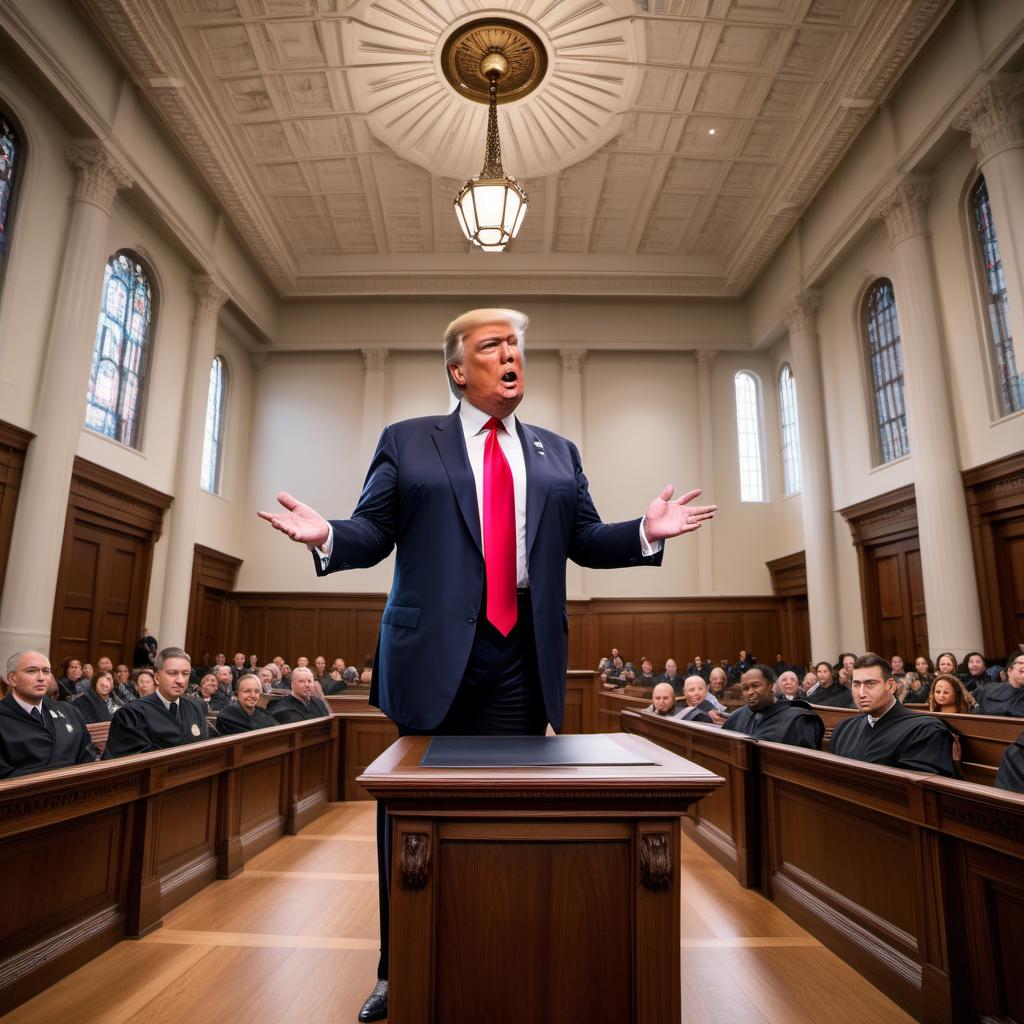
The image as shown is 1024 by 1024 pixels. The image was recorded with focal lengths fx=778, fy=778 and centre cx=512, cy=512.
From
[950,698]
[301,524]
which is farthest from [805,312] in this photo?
[301,524]

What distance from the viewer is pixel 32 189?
9.27 metres

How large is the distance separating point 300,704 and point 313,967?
14.6 feet

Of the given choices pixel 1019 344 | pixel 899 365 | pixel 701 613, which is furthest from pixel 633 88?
pixel 701 613

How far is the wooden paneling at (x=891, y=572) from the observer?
446 inches

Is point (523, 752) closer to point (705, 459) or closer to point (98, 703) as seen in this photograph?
point (98, 703)

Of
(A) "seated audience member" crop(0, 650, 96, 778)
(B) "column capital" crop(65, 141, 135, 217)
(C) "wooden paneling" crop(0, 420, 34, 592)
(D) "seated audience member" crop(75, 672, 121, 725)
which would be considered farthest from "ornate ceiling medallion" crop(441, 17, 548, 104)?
(A) "seated audience member" crop(0, 650, 96, 778)

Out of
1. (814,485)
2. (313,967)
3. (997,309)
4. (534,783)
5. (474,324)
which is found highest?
(997,309)

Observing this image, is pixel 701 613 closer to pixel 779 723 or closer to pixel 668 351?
pixel 668 351

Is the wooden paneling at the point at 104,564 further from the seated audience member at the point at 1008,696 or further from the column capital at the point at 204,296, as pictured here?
the seated audience member at the point at 1008,696

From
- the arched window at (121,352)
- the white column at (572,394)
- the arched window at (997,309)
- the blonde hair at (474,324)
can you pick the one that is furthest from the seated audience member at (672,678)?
the blonde hair at (474,324)

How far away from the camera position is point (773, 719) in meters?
5.24

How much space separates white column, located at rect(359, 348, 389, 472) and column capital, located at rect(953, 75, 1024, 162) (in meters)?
11.4

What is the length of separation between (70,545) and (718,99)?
11493 mm

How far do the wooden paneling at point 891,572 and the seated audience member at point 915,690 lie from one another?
2315mm
